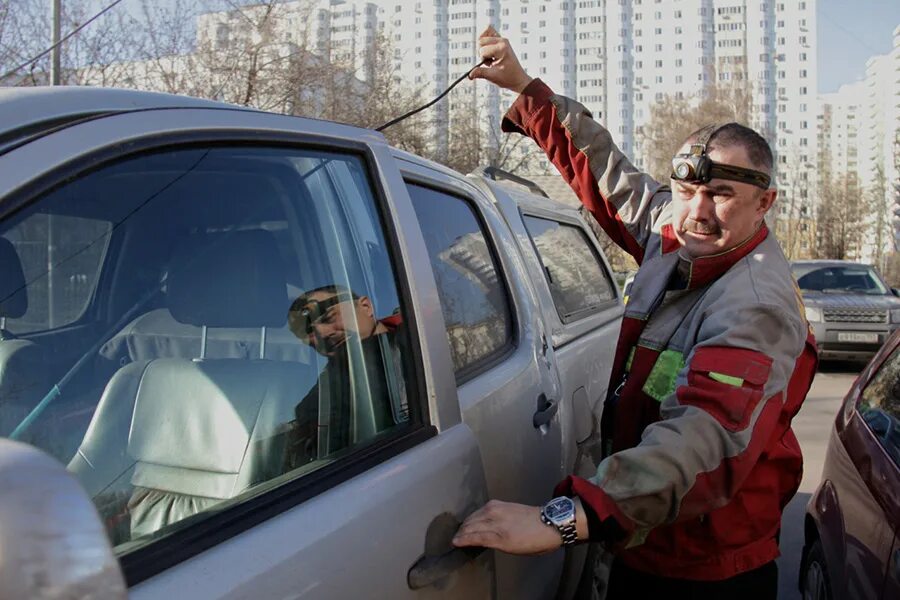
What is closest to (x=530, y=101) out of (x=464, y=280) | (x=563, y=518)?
(x=464, y=280)

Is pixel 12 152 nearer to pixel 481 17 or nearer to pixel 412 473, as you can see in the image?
pixel 412 473

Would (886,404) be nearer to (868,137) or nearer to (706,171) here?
(706,171)

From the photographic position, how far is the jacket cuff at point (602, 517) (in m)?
1.60

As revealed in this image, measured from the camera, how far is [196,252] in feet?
4.89

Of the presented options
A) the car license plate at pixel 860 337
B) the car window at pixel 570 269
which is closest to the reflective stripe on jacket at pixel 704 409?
the car window at pixel 570 269

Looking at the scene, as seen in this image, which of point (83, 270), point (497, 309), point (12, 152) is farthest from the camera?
point (497, 309)

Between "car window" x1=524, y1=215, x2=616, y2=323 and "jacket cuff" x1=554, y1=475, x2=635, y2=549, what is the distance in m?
1.97

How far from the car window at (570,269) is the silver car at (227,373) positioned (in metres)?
1.61

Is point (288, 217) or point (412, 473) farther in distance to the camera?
point (288, 217)

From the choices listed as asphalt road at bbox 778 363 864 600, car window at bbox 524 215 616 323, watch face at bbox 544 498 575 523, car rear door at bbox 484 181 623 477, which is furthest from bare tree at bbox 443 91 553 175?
watch face at bbox 544 498 575 523

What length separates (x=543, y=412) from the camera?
2.48m

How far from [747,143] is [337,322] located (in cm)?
109

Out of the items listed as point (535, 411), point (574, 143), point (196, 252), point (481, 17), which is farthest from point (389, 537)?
point (481, 17)

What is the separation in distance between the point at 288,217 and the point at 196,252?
0.97ft
